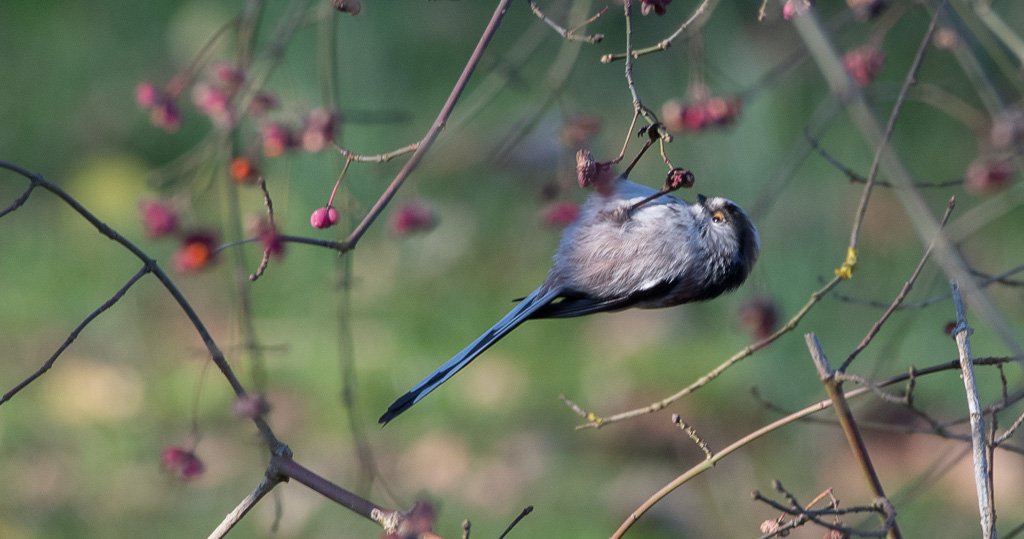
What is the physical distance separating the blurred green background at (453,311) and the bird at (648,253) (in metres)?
0.61

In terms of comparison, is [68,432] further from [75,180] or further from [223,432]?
[75,180]

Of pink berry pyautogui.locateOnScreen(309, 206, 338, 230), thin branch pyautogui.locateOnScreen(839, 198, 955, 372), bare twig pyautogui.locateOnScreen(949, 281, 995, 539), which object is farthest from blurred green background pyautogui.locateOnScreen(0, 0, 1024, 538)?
bare twig pyautogui.locateOnScreen(949, 281, 995, 539)

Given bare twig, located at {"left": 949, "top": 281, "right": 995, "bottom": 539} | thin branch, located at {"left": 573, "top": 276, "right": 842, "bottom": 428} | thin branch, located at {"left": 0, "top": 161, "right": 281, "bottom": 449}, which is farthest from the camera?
thin branch, located at {"left": 573, "top": 276, "right": 842, "bottom": 428}

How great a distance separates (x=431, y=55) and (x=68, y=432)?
9.88 ft

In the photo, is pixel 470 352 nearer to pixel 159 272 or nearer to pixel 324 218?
pixel 324 218

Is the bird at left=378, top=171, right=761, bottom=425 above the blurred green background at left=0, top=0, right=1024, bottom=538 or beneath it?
beneath

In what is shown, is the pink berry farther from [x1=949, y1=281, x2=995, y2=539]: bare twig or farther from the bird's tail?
[x1=949, y1=281, x2=995, y2=539]: bare twig

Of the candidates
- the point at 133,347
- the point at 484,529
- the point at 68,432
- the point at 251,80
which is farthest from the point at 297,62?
the point at 251,80

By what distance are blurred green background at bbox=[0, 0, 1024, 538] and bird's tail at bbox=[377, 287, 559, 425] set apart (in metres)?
0.66

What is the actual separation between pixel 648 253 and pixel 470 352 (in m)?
0.49

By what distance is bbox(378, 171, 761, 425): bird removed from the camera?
2111 millimetres

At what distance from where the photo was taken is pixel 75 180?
575 centimetres

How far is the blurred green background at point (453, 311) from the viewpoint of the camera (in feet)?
12.2

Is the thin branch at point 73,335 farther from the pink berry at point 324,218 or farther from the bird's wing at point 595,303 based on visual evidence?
the bird's wing at point 595,303
